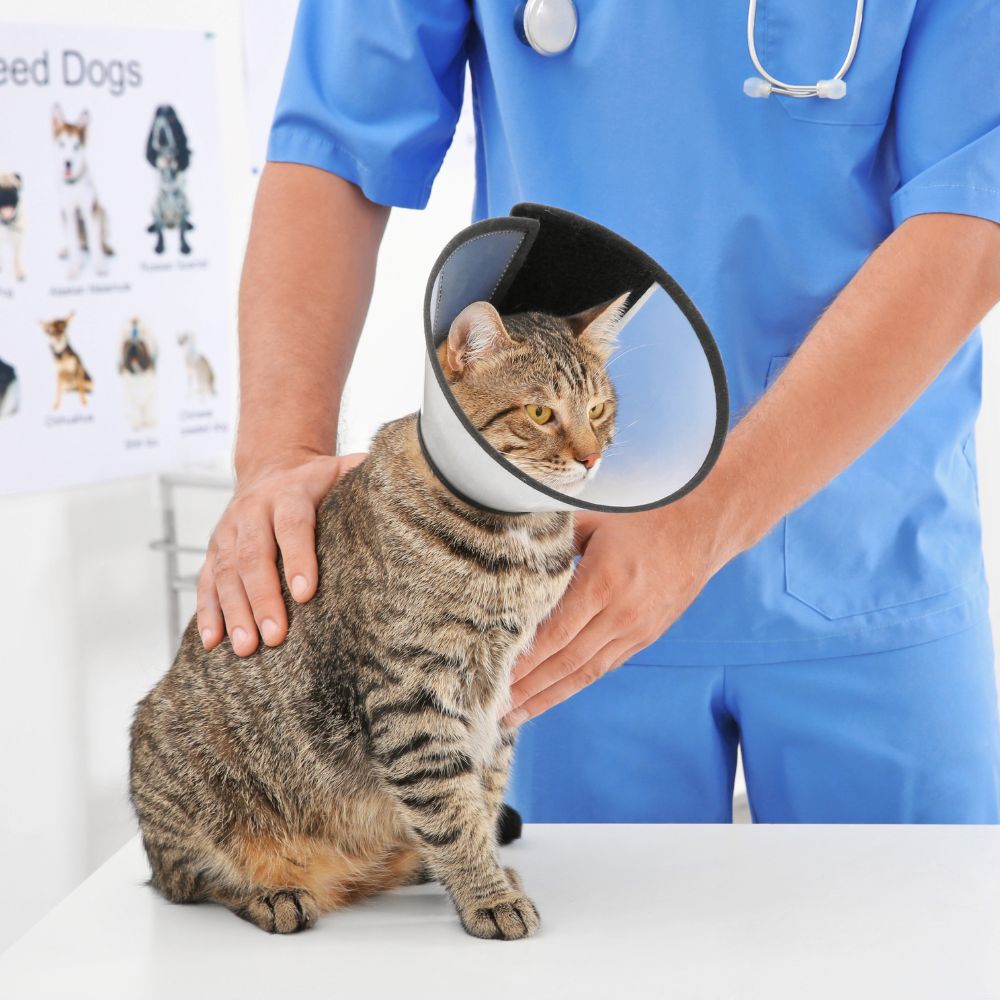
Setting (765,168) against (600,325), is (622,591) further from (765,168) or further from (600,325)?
(765,168)

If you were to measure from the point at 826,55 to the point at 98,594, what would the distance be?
6.04ft

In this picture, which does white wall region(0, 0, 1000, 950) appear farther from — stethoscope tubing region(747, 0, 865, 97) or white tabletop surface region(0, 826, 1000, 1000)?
white tabletop surface region(0, 826, 1000, 1000)

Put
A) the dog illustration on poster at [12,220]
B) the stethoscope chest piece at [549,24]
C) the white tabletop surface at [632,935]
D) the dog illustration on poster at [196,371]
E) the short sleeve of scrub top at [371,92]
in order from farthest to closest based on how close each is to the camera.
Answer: the dog illustration on poster at [196,371], the dog illustration on poster at [12,220], the short sleeve of scrub top at [371,92], the stethoscope chest piece at [549,24], the white tabletop surface at [632,935]

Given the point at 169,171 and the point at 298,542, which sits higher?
the point at 169,171

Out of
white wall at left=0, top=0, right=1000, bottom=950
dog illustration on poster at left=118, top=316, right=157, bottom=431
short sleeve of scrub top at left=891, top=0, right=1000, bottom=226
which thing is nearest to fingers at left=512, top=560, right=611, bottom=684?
short sleeve of scrub top at left=891, top=0, right=1000, bottom=226

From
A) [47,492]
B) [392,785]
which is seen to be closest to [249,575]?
[392,785]

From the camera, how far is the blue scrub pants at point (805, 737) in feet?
3.72

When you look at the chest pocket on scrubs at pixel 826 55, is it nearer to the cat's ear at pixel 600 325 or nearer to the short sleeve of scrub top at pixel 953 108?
the short sleeve of scrub top at pixel 953 108

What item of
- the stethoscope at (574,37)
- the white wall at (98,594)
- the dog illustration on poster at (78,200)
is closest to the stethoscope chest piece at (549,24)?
the stethoscope at (574,37)

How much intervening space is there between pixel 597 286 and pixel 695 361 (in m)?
0.14

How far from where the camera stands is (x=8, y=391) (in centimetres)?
224

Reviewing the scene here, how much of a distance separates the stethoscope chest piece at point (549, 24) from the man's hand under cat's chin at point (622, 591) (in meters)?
0.47

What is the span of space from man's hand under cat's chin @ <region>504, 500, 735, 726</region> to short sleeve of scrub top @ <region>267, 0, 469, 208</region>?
0.50 metres

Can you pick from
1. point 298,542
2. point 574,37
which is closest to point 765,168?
point 574,37
